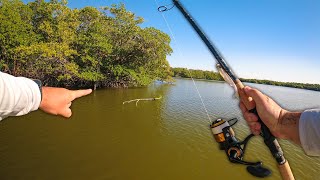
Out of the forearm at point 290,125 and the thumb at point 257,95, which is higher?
the thumb at point 257,95

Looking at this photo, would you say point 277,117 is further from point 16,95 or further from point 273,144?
point 16,95

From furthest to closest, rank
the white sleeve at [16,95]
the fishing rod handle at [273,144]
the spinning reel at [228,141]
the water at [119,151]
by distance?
the water at [119,151] → the spinning reel at [228,141] → the fishing rod handle at [273,144] → the white sleeve at [16,95]

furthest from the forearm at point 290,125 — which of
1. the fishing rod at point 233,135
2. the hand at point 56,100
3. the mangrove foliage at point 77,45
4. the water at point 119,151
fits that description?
the mangrove foliage at point 77,45

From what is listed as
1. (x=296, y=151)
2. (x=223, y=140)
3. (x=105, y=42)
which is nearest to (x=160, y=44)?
(x=105, y=42)

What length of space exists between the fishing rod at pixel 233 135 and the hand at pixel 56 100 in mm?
1429

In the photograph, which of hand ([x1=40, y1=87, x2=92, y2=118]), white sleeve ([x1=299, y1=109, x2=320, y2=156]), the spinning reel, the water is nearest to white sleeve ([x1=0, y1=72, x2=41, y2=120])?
hand ([x1=40, y1=87, x2=92, y2=118])

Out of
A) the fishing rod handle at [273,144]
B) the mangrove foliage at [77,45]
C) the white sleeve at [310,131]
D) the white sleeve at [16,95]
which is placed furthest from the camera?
the mangrove foliage at [77,45]

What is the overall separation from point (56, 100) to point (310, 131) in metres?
1.48

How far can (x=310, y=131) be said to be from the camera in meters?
1.52

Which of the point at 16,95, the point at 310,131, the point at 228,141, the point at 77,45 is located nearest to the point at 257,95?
the point at 310,131

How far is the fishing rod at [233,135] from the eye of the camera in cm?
228

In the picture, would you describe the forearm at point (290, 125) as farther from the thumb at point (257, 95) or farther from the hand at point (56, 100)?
the hand at point (56, 100)

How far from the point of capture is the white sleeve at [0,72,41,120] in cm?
110

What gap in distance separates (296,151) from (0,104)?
Result: 53.7ft
